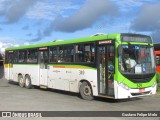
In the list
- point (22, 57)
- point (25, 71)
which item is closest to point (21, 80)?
point (25, 71)

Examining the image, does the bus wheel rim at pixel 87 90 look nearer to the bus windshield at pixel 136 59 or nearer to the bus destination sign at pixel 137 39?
the bus windshield at pixel 136 59

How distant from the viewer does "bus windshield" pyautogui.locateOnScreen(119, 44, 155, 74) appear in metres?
14.2

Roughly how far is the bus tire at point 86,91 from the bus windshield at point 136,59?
2.25 metres

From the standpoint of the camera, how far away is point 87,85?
52.4ft

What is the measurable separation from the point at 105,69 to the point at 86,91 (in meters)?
1.85

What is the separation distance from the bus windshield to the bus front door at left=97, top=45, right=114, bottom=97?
0.44 metres

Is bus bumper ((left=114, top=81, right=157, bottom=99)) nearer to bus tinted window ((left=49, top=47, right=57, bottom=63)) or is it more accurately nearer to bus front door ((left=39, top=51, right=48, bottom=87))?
bus tinted window ((left=49, top=47, right=57, bottom=63))

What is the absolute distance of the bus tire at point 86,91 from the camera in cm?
1578

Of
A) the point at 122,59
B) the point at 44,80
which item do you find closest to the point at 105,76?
the point at 122,59

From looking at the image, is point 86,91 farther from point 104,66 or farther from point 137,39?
point 137,39

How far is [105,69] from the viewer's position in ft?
48.3

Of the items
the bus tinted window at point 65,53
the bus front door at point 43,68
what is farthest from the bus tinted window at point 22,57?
the bus tinted window at point 65,53

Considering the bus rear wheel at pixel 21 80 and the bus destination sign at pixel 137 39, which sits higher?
the bus destination sign at pixel 137 39

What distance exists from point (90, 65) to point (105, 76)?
1.15m
